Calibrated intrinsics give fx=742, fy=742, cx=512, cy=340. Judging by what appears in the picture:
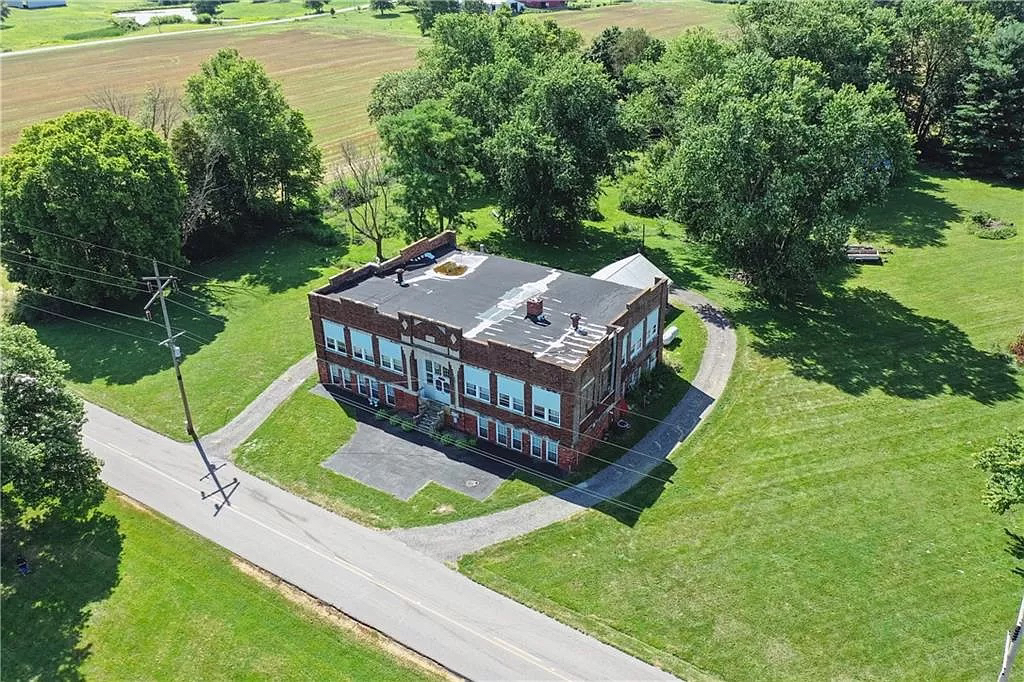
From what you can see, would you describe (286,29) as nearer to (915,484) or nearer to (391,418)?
(391,418)

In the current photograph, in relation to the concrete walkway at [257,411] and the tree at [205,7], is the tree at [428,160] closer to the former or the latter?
the concrete walkway at [257,411]

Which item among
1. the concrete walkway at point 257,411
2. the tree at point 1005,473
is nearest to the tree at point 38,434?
the concrete walkway at point 257,411

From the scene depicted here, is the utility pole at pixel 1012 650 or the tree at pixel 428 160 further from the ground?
the tree at pixel 428 160

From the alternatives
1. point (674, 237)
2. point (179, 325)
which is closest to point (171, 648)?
point (179, 325)

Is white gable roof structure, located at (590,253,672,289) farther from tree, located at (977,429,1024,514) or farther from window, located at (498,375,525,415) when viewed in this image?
tree, located at (977,429,1024,514)

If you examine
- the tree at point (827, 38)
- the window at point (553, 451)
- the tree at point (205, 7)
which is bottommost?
the window at point (553, 451)

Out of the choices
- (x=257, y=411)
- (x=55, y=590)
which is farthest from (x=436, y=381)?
(x=55, y=590)
